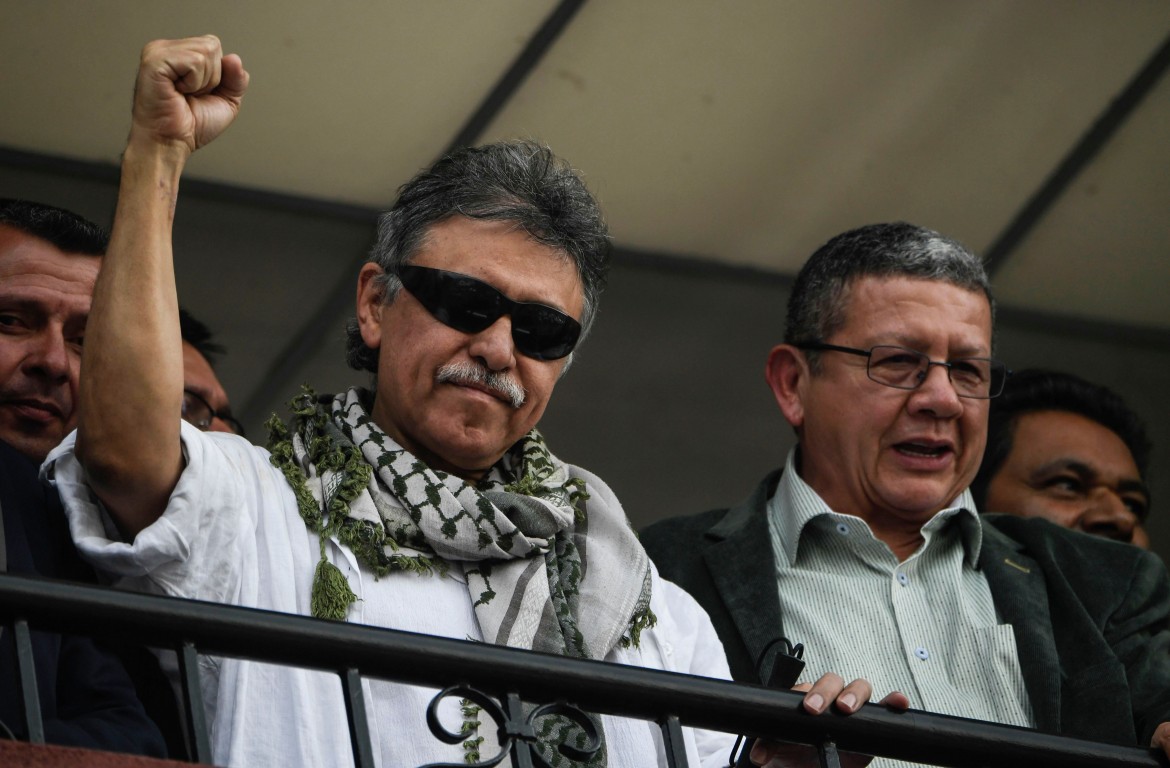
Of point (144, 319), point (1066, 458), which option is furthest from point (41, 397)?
point (1066, 458)

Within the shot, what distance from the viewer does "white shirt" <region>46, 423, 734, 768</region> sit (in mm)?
2850

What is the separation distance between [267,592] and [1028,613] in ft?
6.10

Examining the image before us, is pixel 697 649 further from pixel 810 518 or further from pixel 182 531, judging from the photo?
pixel 182 531

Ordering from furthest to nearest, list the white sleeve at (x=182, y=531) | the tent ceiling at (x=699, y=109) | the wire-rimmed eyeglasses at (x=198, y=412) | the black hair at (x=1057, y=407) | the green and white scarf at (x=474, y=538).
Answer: the black hair at (x=1057, y=407), the tent ceiling at (x=699, y=109), the wire-rimmed eyeglasses at (x=198, y=412), the green and white scarf at (x=474, y=538), the white sleeve at (x=182, y=531)

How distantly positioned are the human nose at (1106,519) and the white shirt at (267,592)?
2.13 m

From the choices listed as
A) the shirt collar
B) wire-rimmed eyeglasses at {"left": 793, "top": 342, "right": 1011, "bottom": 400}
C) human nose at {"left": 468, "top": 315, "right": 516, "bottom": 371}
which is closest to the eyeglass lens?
wire-rimmed eyeglasses at {"left": 793, "top": 342, "right": 1011, "bottom": 400}

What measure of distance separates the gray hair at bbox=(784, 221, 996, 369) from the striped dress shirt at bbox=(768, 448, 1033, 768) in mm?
434

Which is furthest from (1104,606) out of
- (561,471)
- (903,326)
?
(561,471)

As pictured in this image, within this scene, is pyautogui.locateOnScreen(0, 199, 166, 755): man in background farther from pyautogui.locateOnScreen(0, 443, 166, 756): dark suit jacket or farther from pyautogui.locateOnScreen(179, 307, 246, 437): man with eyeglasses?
pyautogui.locateOnScreen(179, 307, 246, 437): man with eyeglasses

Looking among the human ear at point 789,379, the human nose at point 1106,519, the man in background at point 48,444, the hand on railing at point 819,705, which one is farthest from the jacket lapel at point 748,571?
the man in background at point 48,444

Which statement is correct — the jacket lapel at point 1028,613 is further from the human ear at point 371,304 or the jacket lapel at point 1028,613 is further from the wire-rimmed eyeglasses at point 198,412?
the wire-rimmed eyeglasses at point 198,412

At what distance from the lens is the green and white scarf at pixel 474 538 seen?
324 cm

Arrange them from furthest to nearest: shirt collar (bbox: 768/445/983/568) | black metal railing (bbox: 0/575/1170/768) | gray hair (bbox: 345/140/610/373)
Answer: shirt collar (bbox: 768/445/983/568), gray hair (bbox: 345/140/610/373), black metal railing (bbox: 0/575/1170/768)

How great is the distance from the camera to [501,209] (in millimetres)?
3658
